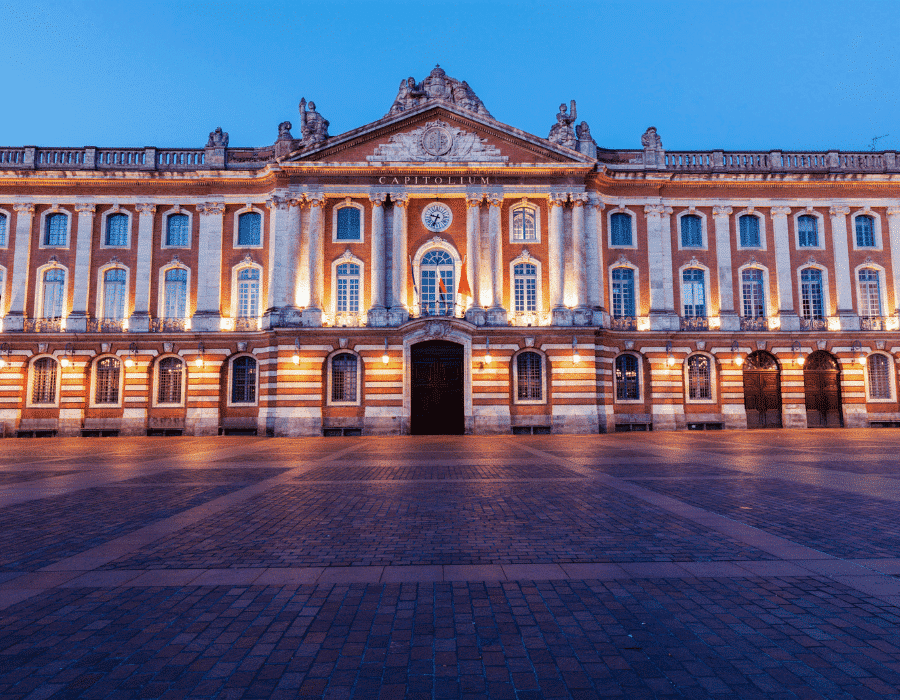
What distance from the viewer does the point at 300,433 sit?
29344 millimetres

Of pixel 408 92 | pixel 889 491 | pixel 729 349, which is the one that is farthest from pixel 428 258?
pixel 889 491

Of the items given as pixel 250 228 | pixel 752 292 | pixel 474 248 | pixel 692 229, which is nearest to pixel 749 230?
pixel 692 229

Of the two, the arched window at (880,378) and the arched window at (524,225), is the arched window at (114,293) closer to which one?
the arched window at (524,225)

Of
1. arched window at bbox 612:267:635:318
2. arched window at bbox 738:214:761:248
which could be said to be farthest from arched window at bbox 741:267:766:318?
arched window at bbox 612:267:635:318

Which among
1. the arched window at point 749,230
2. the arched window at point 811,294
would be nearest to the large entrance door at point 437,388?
the arched window at point 749,230

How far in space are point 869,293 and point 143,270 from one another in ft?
140

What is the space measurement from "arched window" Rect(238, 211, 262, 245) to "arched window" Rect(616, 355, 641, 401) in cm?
2211

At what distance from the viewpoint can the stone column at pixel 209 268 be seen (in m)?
31.3

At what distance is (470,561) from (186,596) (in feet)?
10.0

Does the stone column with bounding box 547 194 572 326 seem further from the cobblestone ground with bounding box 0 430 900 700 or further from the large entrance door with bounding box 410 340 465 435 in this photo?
the cobblestone ground with bounding box 0 430 900 700

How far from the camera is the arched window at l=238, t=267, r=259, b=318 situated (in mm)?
31766

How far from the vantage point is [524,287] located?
30.8 meters

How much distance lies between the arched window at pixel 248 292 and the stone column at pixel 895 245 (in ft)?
123

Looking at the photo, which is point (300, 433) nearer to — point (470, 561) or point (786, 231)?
point (470, 561)
